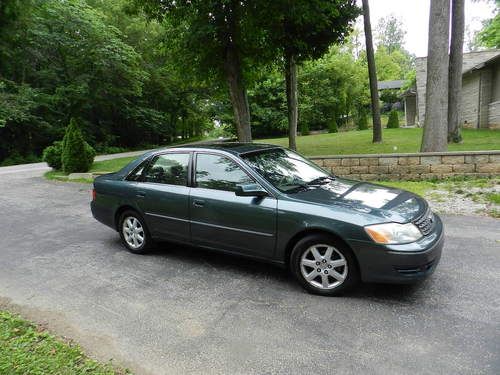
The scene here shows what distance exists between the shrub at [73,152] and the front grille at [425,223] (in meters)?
12.1

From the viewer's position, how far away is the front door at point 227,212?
378 cm

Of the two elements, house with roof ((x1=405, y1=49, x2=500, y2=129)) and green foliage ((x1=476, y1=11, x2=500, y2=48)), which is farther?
green foliage ((x1=476, y1=11, x2=500, y2=48))

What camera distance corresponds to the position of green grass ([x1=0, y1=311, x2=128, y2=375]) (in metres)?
2.51

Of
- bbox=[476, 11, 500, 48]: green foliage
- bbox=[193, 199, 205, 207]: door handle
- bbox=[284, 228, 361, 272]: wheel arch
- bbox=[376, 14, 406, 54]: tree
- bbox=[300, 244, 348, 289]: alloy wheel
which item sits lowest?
bbox=[300, 244, 348, 289]: alloy wheel

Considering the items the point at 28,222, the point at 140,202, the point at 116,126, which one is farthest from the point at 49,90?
the point at 140,202

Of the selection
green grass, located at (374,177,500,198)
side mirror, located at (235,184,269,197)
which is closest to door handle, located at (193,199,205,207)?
side mirror, located at (235,184,269,197)

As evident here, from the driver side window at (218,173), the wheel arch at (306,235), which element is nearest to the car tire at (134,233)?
the driver side window at (218,173)

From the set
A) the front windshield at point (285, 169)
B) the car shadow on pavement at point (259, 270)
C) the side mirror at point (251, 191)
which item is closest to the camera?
the car shadow on pavement at point (259, 270)

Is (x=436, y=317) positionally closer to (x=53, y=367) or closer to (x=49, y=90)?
(x=53, y=367)

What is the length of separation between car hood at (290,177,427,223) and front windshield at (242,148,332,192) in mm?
187

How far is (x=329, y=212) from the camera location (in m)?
3.45

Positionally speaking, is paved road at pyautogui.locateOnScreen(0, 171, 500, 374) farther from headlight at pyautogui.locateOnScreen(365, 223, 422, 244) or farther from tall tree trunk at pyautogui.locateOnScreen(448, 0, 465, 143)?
tall tree trunk at pyautogui.locateOnScreen(448, 0, 465, 143)

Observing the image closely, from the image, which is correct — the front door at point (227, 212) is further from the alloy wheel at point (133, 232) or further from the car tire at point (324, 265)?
the alloy wheel at point (133, 232)

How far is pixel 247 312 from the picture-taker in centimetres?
333
